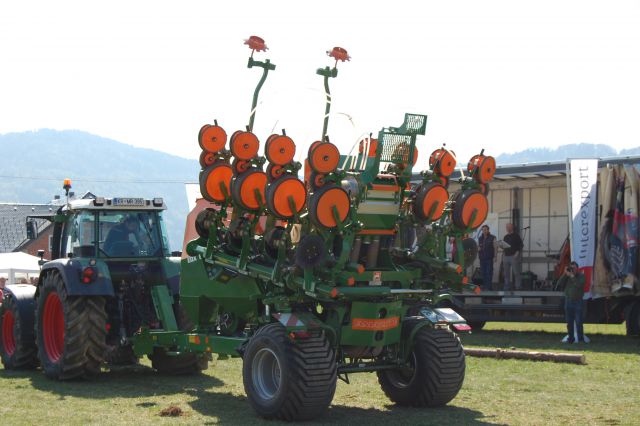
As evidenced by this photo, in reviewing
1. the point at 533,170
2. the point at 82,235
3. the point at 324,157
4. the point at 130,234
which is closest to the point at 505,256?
the point at 533,170

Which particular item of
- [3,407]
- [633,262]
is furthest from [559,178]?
[3,407]

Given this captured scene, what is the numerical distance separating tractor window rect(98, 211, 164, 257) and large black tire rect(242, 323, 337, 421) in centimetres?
425

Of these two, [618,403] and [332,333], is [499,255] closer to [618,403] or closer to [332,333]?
[618,403]

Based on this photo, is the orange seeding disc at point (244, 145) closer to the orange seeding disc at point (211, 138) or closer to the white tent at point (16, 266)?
the orange seeding disc at point (211, 138)

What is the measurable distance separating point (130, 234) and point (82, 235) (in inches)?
27.5

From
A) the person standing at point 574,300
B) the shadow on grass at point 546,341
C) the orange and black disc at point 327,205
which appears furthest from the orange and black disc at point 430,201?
the person standing at point 574,300

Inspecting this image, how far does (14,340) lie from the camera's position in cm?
1488

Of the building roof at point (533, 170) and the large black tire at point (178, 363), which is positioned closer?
the large black tire at point (178, 363)

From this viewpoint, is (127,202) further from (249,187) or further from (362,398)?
(362,398)

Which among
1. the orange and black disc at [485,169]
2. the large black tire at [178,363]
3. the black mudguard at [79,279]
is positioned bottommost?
the large black tire at [178,363]

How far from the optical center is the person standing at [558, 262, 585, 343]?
18984 mm

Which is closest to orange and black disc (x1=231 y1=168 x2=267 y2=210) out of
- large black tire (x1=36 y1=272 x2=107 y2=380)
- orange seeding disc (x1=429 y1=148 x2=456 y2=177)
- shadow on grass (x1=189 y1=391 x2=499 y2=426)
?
orange seeding disc (x1=429 y1=148 x2=456 y2=177)

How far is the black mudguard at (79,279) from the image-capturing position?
13.0m

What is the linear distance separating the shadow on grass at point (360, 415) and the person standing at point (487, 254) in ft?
36.5
